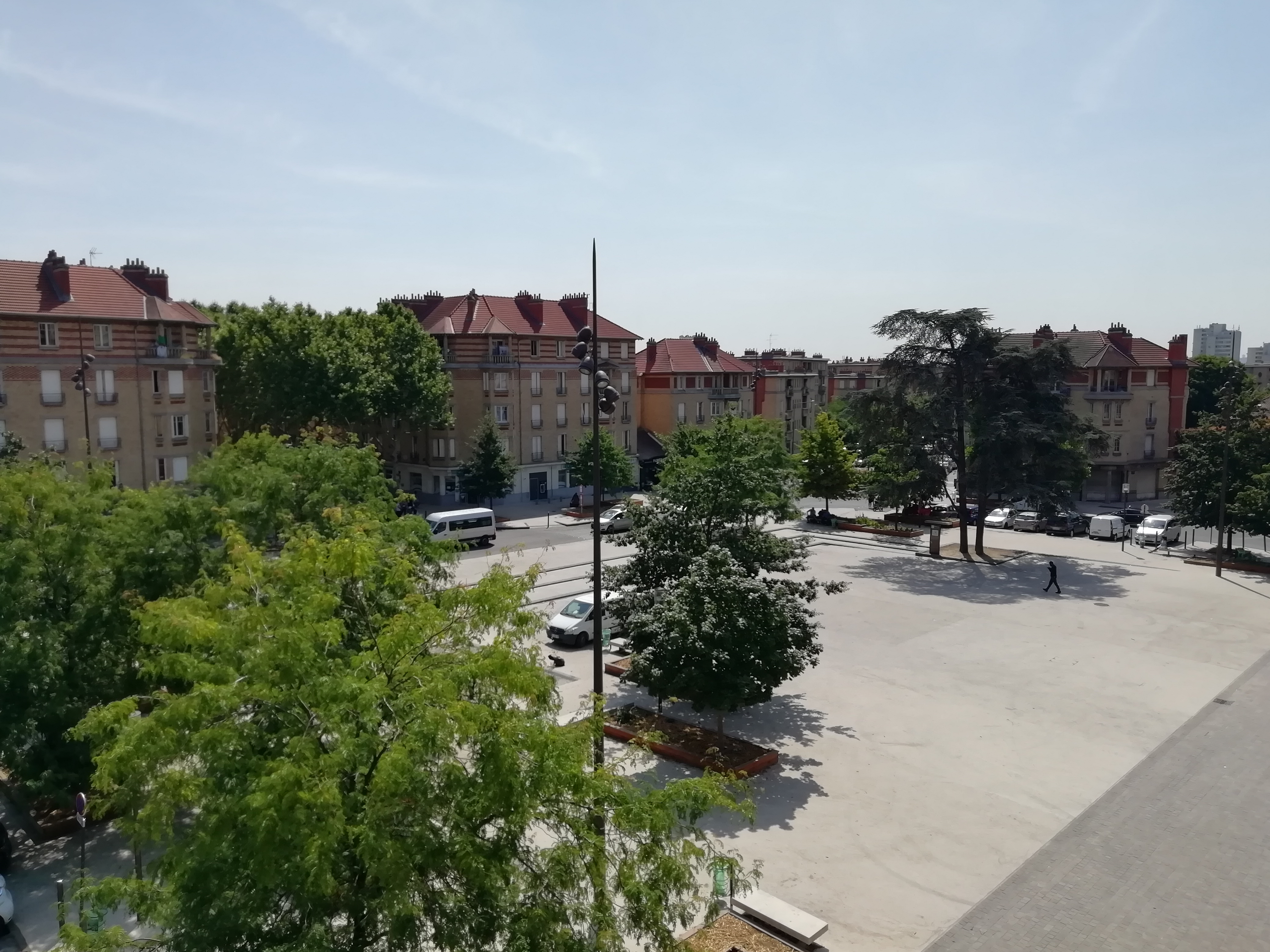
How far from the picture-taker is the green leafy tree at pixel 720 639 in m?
17.7

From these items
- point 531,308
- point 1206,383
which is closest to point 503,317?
point 531,308

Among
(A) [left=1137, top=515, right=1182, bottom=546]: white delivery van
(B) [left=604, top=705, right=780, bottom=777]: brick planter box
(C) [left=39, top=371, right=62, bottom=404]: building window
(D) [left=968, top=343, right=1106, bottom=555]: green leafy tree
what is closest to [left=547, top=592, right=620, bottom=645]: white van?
(B) [left=604, top=705, right=780, bottom=777]: brick planter box

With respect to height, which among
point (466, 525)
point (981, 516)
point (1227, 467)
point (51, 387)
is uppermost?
point (51, 387)

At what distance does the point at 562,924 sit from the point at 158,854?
9.88 m

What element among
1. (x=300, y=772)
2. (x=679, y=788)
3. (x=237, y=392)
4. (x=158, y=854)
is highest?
(x=237, y=392)

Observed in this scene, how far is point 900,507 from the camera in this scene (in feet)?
143

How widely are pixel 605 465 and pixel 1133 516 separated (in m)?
28.4

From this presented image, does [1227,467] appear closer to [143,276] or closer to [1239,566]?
[1239,566]

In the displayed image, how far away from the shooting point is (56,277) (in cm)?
3894

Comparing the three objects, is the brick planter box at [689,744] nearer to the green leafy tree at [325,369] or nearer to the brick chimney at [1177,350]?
the green leafy tree at [325,369]

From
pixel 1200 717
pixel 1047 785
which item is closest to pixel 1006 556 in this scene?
pixel 1200 717

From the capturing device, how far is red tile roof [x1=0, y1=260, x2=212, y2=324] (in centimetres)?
3794

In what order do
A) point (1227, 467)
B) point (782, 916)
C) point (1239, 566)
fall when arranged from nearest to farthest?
point (782, 916)
point (1227, 467)
point (1239, 566)

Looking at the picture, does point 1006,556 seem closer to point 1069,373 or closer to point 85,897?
point 1069,373
